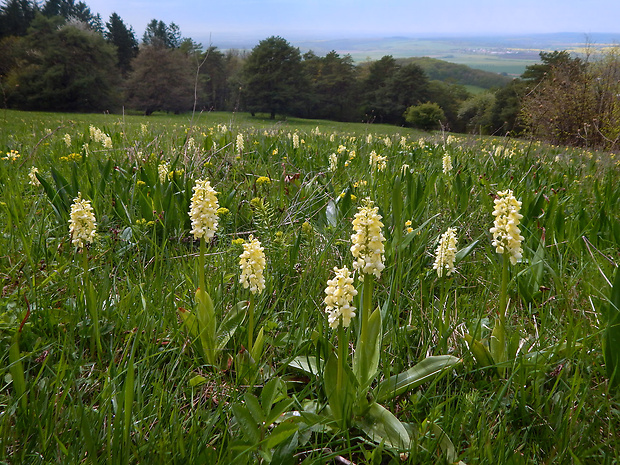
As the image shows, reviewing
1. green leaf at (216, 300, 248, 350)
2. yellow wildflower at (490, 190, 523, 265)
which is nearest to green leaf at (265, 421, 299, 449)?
green leaf at (216, 300, 248, 350)

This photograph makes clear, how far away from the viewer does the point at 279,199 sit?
3574mm

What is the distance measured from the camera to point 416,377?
4.87ft

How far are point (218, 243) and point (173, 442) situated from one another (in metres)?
1.94

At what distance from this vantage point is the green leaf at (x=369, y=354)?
1436 millimetres

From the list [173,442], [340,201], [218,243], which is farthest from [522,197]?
[173,442]

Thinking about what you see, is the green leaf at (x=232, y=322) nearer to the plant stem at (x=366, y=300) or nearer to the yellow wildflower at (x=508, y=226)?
the plant stem at (x=366, y=300)

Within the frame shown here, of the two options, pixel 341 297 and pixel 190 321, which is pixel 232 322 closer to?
pixel 190 321

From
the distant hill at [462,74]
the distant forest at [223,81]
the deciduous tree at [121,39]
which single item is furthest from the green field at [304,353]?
the distant hill at [462,74]

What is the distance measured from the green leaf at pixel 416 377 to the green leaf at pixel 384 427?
0.25 ft

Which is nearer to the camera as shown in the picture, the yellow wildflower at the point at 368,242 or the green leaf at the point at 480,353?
the yellow wildflower at the point at 368,242


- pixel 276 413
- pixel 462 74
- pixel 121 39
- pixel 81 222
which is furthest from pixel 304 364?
pixel 462 74

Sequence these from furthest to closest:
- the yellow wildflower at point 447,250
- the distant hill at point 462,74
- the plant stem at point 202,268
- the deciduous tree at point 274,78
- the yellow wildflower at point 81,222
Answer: the distant hill at point 462,74 → the deciduous tree at point 274,78 → the yellow wildflower at point 447,250 → the yellow wildflower at point 81,222 → the plant stem at point 202,268

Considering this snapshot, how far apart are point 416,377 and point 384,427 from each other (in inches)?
9.3

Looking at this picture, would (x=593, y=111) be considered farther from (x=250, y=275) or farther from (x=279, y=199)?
(x=250, y=275)
